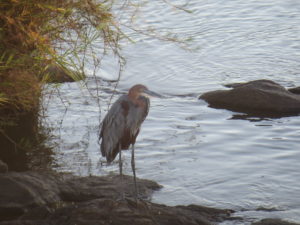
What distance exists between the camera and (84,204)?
6375 mm

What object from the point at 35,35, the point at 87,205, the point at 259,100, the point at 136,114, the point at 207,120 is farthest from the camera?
the point at 259,100

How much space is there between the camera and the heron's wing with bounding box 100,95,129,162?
726 cm

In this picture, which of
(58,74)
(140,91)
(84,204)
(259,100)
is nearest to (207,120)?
(259,100)

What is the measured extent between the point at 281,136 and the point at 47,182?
11.2ft

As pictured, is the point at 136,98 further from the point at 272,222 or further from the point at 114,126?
the point at 272,222

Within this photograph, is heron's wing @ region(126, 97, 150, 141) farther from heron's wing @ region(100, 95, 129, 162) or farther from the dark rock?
the dark rock

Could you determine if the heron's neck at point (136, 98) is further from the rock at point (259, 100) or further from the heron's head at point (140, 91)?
the rock at point (259, 100)

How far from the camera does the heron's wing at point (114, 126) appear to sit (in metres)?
7.26

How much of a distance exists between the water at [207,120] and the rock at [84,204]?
47 cm

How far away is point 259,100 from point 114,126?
3477 millimetres

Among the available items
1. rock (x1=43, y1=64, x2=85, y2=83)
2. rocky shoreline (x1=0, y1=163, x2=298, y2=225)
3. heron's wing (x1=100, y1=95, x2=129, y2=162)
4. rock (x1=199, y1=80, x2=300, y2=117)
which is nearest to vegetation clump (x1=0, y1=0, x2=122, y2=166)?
rock (x1=43, y1=64, x2=85, y2=83)

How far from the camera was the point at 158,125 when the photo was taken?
9.83 metres

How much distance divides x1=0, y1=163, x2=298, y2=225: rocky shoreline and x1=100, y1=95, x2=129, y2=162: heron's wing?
0.32 m

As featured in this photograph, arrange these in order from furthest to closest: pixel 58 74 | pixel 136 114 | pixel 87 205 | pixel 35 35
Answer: pixel 58 74 → pixel 35 35 → pixel 136 114 → pixel 87 205
